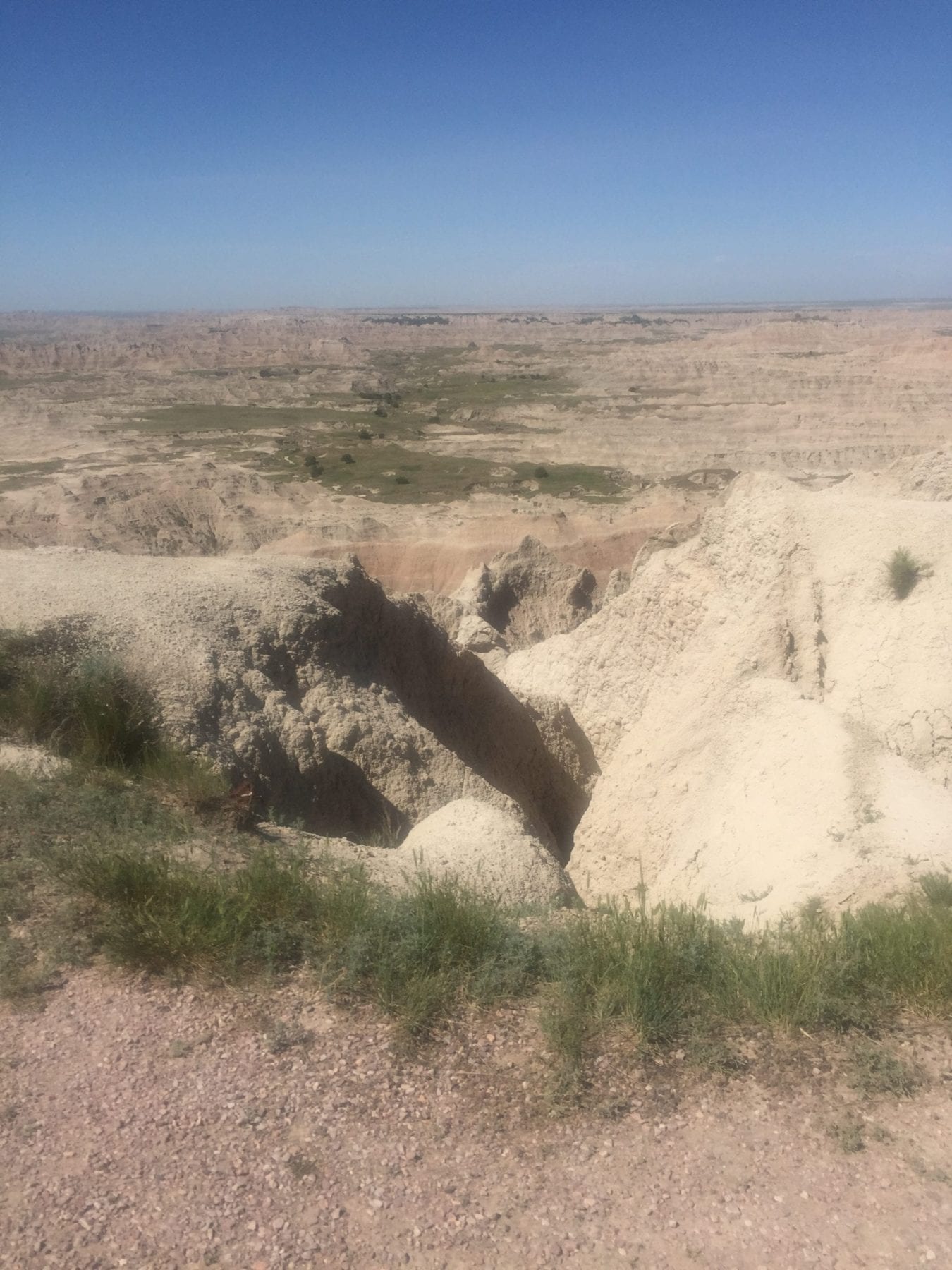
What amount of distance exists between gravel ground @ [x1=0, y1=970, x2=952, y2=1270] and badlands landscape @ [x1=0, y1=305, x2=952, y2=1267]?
0.01m

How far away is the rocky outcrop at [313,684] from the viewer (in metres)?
8.30

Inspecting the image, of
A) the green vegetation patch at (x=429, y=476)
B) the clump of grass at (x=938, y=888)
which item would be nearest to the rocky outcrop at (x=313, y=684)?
the clump of grass at (x=938, y=888)

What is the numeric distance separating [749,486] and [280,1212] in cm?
1138

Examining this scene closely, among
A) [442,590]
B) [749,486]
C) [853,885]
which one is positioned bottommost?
[442,590]

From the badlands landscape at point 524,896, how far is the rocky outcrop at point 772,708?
0.05 m

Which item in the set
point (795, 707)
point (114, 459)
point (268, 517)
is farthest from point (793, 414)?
point (795, 707)

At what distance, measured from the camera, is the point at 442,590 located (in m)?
24.1

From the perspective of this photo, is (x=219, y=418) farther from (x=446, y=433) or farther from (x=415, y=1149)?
(x=415, y=1149)

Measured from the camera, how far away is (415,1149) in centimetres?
365

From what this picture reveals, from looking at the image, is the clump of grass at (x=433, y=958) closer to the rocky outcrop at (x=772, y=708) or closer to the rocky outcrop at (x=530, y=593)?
the rocky outcrop at (x=772, y=708)

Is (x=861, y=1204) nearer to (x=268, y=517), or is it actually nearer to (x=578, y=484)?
(x=268, y=517)

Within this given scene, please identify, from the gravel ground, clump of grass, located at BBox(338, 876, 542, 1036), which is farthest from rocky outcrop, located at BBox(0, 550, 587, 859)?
the gravel ground

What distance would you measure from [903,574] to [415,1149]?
8499 millimetres

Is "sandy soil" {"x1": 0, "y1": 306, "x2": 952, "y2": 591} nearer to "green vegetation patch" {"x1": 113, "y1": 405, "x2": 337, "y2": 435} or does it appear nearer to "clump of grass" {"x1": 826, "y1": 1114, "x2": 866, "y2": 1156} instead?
"green vegetation patch" {"x1": 113, "y1": 405, "x2": 337, "y2": 435}
